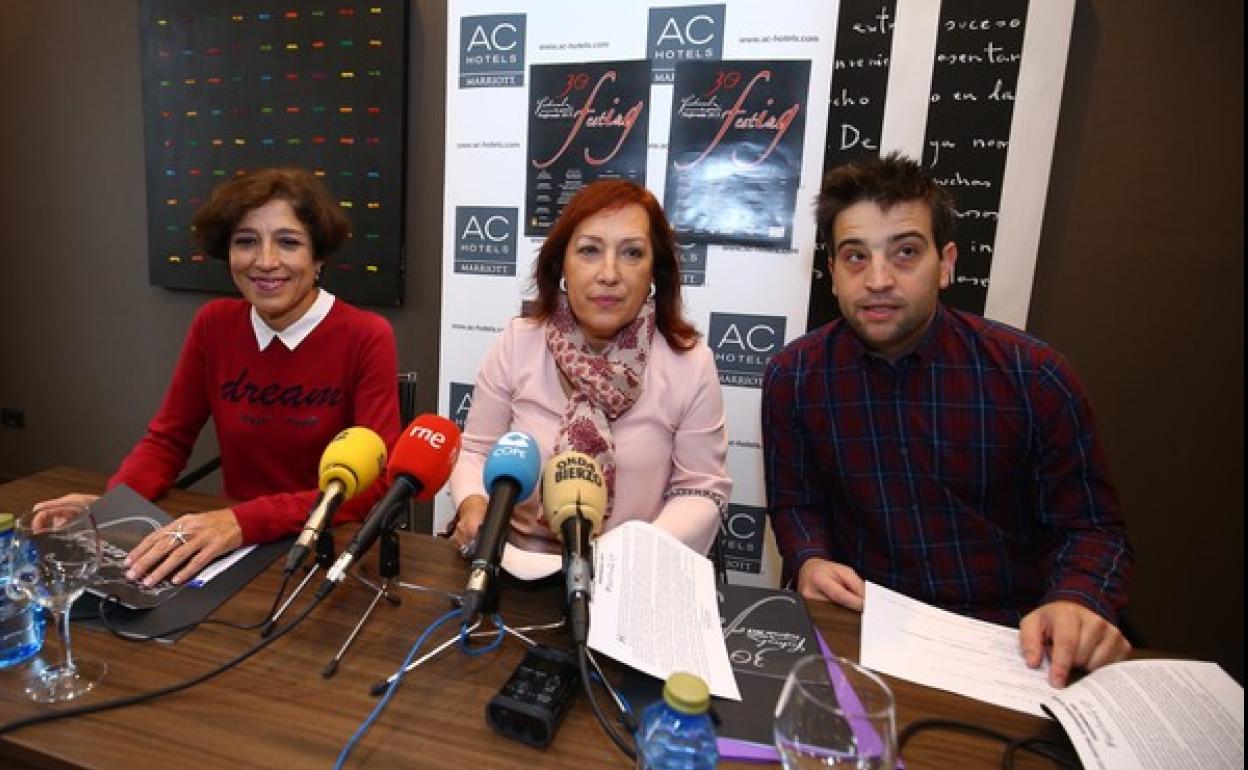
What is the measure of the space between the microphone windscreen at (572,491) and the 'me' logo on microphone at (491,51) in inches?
85.5

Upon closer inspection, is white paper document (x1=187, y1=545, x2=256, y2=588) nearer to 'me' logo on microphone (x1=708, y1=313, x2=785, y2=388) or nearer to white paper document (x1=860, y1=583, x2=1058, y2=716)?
white paper document (x1=860, y1=583, x2=1058, y2=716)

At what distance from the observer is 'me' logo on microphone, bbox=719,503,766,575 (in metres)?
2.69

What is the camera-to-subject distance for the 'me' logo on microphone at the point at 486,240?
9.21ft

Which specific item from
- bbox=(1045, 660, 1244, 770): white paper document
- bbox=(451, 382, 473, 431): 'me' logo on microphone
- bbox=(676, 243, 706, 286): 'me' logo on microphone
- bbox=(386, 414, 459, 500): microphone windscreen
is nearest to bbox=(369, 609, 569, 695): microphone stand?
bbox=(386, 414, 459, 500): microphone windscreen

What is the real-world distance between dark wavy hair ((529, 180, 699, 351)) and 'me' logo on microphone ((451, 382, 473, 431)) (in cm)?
125

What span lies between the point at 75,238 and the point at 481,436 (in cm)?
338

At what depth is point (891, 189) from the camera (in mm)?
1510

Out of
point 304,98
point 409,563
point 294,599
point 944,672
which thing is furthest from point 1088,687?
point 304,98

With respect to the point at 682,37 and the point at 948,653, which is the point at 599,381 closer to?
the point at 948,653

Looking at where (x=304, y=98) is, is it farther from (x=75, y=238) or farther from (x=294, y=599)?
(x=294, y=599)

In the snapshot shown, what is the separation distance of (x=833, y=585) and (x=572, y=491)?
587 mm

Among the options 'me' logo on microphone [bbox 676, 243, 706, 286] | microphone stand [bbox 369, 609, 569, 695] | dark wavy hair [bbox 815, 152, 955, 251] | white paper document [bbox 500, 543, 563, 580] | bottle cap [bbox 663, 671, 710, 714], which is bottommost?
microphone stand [bbox 369, 609, 569, 695]

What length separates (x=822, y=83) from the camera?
2416 mm

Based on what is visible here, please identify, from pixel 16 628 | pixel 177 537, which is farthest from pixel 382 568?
pixel 16 628
